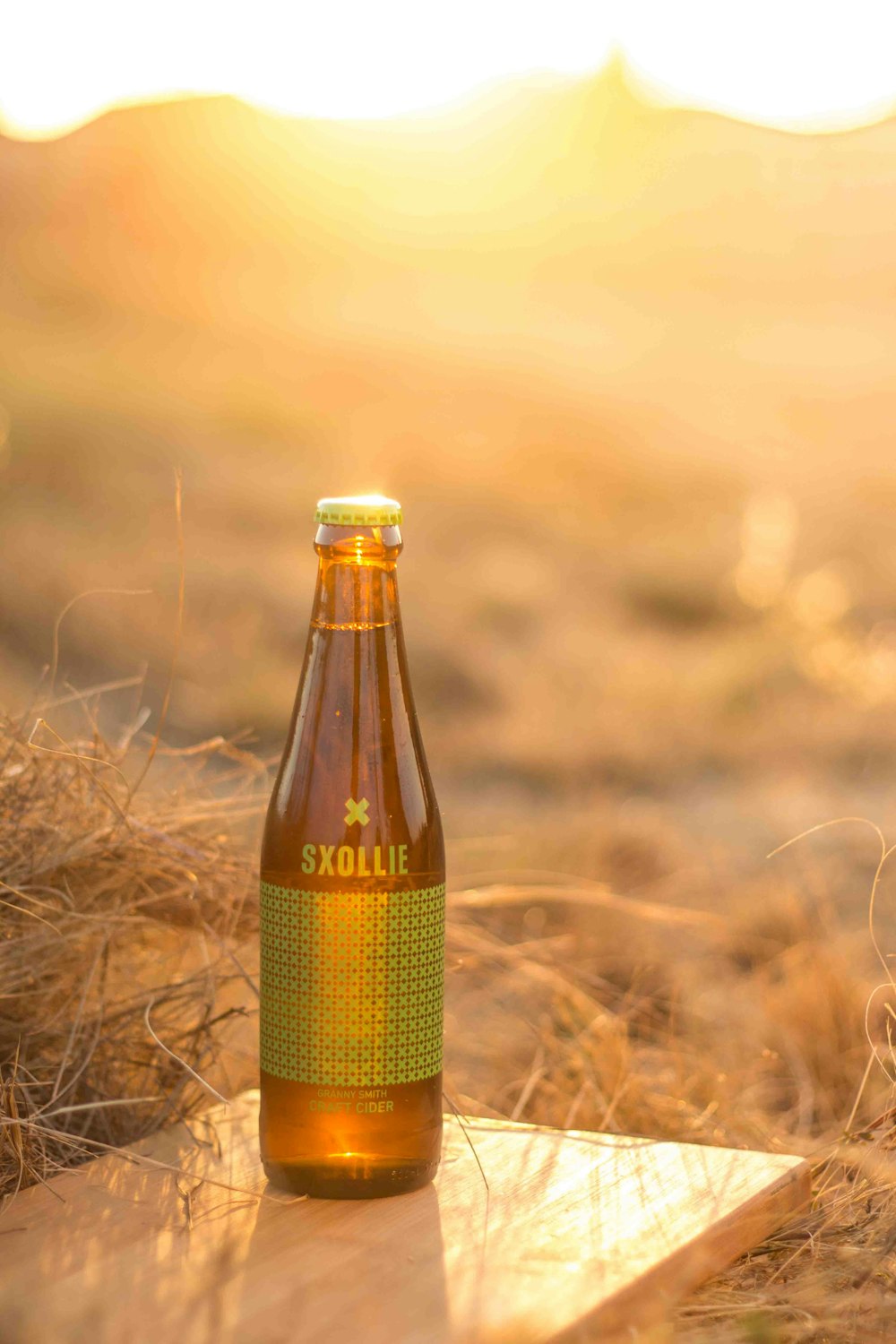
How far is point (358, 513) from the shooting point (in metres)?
1.27

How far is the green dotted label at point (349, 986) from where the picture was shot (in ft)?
4.24

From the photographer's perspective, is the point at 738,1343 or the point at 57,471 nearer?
the point at 738,1343

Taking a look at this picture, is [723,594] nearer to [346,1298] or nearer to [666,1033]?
[666,1033]

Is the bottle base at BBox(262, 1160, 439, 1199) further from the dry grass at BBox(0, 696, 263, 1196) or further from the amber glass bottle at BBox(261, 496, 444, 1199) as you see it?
the dry grass at BBox(0, 696, 263, 1196)

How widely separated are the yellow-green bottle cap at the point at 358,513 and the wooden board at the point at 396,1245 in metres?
0.68

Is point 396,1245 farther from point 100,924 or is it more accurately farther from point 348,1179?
point 100,924

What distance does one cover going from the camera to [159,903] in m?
1.85

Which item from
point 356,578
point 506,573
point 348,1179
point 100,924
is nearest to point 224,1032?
point 100,924

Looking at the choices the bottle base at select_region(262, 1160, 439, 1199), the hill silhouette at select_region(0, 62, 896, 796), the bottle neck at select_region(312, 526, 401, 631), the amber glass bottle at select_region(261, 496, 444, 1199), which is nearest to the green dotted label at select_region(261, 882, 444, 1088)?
the amber glass bottle at select_region(261, 496, 444, 1199)

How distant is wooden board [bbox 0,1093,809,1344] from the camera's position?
110 centimetres

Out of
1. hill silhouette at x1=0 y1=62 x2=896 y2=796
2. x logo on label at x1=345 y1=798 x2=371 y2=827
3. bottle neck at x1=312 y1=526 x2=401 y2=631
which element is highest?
hill silhouette at x1=0 y1=62 x2=896 y2=796

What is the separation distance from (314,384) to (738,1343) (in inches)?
295

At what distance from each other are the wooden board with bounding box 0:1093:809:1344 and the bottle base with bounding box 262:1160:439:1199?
0.05ft

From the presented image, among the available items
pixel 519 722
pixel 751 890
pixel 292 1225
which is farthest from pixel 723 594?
pixel 292 1225
